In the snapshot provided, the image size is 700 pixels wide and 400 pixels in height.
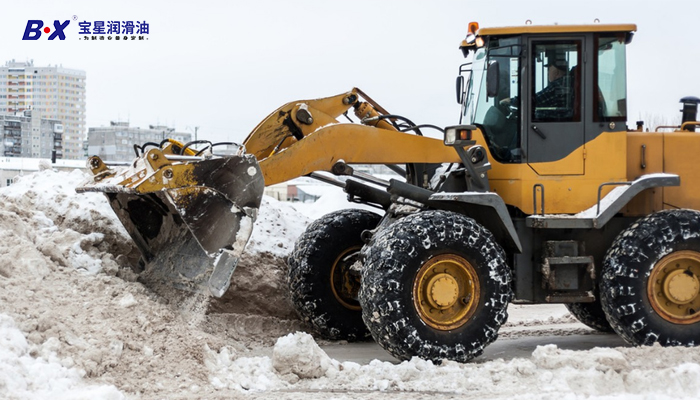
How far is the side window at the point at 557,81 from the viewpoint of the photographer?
7793 mm

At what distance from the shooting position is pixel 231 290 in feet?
30.1

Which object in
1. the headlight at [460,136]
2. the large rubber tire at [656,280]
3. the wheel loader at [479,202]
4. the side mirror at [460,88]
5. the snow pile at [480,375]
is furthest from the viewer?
the side mirror at [460,88]

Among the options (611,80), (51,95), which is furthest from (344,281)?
(51,95)

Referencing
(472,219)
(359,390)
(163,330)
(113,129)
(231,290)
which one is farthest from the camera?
(113,129)

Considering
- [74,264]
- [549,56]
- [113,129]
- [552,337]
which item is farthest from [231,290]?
[113,129]

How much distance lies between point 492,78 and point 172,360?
3.59 meters

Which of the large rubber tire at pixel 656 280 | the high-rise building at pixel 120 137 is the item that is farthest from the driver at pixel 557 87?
the high-rise building at pixel 120 137

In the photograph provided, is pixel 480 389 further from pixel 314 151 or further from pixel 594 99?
pixel 594 99

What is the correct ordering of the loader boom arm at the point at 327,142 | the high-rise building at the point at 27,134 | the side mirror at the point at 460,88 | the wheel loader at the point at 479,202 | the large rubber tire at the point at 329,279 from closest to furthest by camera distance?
the wheel loader at the point at 479,202, the loader boom arm at the point at 327,142, the side mirror at the point at 460,88, the large rubber tire at the point at 329,279, the high-rise building at the point at 27,134

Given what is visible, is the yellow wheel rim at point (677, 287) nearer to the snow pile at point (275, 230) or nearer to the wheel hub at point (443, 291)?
the wheel hub at point (443, 291)

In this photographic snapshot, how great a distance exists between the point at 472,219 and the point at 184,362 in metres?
2.70

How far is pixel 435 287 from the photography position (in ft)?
23.4

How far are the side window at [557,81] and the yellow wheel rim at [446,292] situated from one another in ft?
5.36

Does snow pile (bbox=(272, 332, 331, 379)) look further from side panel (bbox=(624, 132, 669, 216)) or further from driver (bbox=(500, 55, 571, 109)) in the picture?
side panel (bbox=(624, 132, 669, 216))
